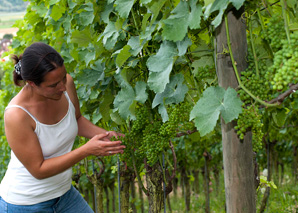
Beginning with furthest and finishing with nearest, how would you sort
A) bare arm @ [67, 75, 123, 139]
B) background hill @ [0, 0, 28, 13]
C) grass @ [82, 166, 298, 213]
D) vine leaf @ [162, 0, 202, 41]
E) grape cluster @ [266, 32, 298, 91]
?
grass @ [82, 166, 298, 213]
background hill @ [0, 0, 28, 13]
bare arm @ [67, 75, 123, 139]
vine leaf @ [162, 0, 202, 41]
grape cluster @ [266, 32, 298, 91]

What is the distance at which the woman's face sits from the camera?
7.21ft

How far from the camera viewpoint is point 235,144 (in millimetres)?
1770

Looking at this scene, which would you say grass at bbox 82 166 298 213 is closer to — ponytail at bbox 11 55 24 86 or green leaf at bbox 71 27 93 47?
green leaf at bbox 71 27 93 47

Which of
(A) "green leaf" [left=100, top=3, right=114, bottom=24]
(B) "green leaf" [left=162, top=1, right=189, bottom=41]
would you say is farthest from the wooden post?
(A) "green leaf" [left=100, top=3, right=114, bottom=24]

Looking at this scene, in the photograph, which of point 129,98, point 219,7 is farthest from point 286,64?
point 129,98

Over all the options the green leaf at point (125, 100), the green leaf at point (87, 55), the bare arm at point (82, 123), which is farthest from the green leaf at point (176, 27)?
the bare arm at point (82, 123)

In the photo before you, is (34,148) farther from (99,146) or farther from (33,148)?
(99,146)

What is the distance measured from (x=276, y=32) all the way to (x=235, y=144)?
533mm

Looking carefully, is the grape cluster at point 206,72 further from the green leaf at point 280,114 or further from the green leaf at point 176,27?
the green leaf at point 280,114

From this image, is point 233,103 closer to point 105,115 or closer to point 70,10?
point 105,115

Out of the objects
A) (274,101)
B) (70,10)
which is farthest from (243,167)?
(70,10)

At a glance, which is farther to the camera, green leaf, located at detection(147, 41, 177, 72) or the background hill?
the background hill

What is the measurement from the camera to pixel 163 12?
1.97 meters

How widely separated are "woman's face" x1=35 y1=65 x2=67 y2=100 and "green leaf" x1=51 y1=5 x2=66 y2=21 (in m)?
1.13
